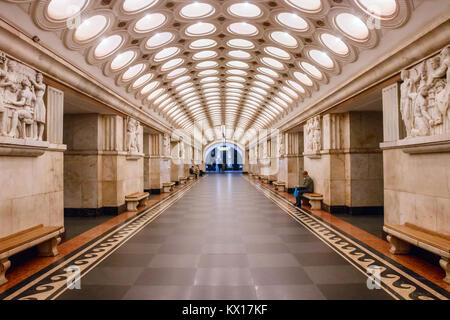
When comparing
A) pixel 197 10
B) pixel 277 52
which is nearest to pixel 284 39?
pixel 277 52

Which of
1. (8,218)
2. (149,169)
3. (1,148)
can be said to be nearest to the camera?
(1,148)

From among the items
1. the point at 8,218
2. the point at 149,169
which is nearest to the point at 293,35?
the point at 8,218

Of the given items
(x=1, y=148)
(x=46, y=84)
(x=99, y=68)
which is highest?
(x=99, y=68)

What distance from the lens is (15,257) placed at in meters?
4.32

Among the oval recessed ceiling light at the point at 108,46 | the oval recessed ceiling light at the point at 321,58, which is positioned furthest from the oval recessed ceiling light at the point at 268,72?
the oval recessed ceiling light at the point at 108,46

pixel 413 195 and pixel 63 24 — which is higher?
pixel 63 24

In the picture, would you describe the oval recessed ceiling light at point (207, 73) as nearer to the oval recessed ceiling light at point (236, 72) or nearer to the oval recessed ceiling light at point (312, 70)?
the oval recessed ceiling light at point (236, 72)

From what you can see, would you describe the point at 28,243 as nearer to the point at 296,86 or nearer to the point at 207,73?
the point at 296,86

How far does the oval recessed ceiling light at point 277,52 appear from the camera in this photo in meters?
9.12

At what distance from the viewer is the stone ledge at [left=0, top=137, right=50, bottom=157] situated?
3943 mm

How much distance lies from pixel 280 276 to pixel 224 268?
2.81 feet

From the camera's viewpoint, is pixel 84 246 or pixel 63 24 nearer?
pixel 63 24

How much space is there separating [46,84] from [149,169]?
9899 mm
